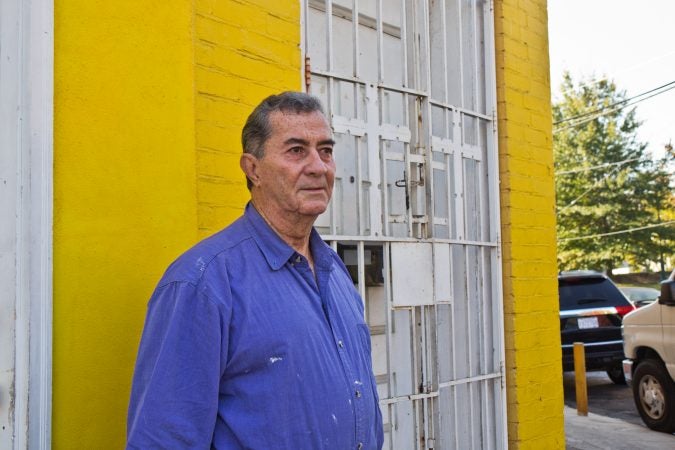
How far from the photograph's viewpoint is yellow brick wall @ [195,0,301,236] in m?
2.93

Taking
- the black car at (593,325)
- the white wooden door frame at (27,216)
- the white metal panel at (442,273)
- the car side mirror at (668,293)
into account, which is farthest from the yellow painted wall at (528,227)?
the black car at (593,325)

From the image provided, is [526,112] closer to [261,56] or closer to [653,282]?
[261,56]

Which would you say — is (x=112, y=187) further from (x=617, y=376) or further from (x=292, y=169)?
(x=617, y=376)

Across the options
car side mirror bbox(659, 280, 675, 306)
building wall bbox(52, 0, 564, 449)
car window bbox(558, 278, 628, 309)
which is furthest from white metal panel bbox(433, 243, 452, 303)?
car window bbox(558, 278, 628, 309)

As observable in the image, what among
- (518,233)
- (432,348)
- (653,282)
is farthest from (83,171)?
(653,282)

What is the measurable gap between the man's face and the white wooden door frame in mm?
654

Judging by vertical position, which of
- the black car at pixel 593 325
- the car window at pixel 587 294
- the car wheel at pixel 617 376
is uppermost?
the car window at pixel 587 294

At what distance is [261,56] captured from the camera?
3.22 meters

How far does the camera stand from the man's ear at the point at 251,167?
2152 millimetres

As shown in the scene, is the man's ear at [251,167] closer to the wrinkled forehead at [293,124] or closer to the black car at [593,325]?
the wrinkled forehead at [293,124]

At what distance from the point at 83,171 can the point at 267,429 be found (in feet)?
3.36

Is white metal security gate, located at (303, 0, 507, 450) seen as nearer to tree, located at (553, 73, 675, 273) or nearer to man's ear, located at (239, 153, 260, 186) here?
man's ear, located at (239, 153, 260, 186)

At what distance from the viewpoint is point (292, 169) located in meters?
2.10

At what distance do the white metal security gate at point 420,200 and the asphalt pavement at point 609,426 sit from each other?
2.87 metres
